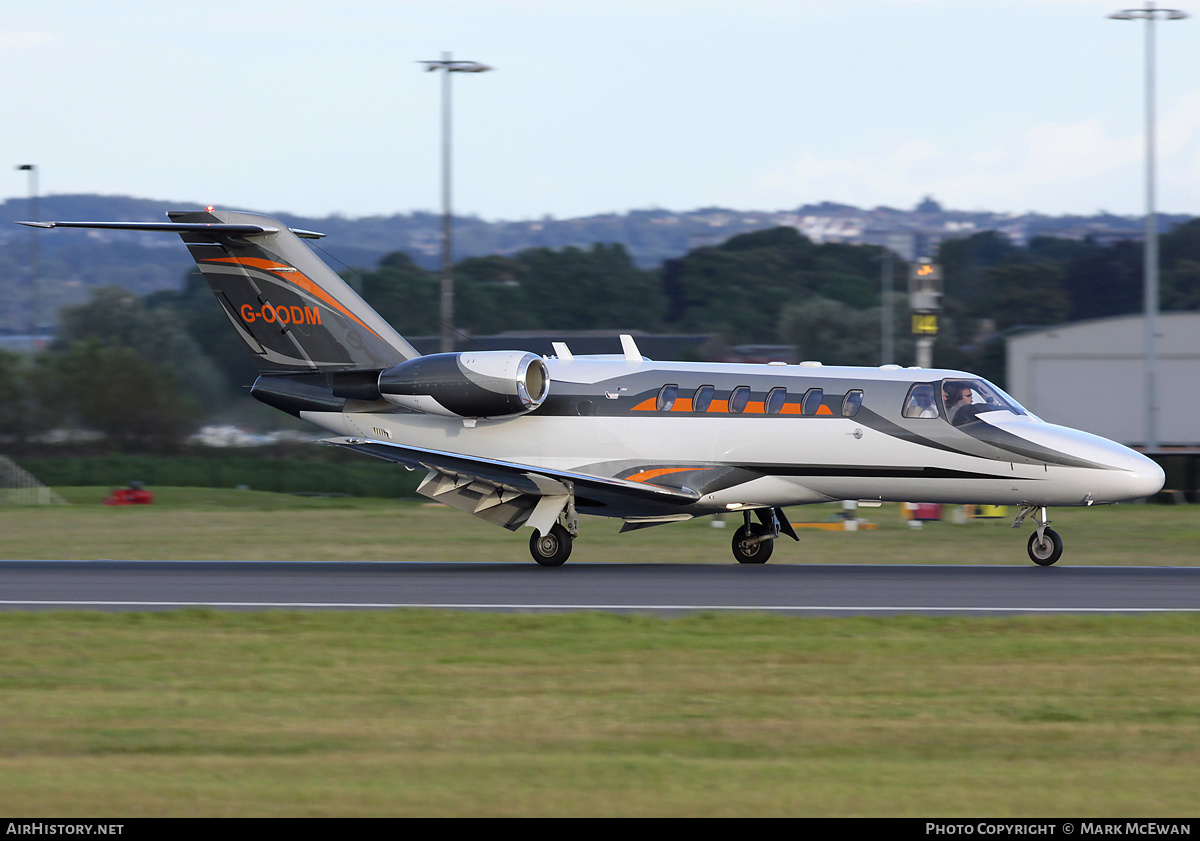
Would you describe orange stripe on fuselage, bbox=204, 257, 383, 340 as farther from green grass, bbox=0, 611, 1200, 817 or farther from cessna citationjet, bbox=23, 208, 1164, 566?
green grass, bbox=0, 611, 1200, 817

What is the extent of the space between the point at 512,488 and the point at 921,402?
20.4 feet

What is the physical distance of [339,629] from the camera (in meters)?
14.1

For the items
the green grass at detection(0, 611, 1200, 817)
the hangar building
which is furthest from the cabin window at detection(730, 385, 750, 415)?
the hangar building

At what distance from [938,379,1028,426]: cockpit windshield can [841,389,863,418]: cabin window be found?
46.7 inches

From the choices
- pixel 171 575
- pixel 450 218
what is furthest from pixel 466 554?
pixel 450 218

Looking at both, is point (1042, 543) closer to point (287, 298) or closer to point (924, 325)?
point (924, 325)

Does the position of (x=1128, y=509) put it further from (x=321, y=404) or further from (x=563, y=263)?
(x=563, y=263)

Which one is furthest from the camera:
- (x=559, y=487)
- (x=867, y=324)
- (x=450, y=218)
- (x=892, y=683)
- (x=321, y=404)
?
(x=867, y=324)

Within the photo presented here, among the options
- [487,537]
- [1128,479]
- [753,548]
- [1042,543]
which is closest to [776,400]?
[753,548]

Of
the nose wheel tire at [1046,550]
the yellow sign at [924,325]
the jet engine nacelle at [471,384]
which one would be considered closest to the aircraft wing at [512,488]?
the jet engine nacelle at [471,384]

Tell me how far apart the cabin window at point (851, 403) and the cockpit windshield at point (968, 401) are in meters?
1.18

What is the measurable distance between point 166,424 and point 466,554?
97.1 ft

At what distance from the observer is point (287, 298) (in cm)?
2261

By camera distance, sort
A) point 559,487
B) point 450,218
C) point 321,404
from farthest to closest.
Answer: point 450,218 < point 321,404 < point 559,487
